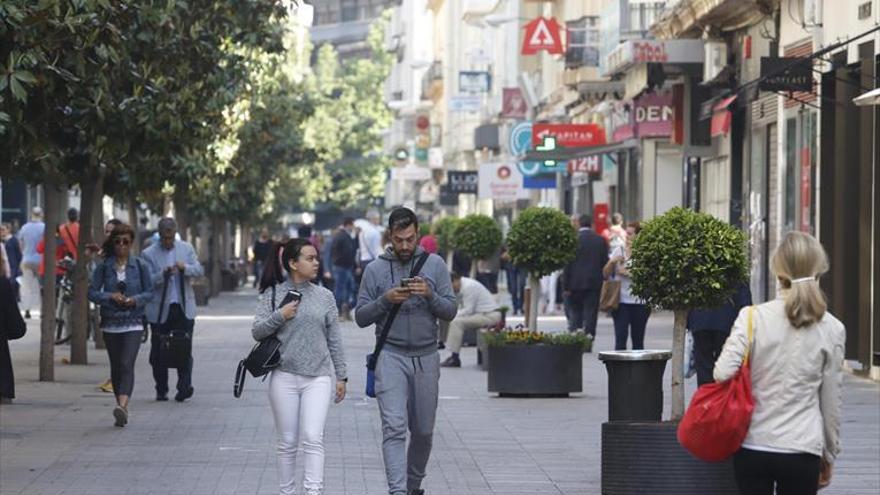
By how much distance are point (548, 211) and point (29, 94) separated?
881 cm

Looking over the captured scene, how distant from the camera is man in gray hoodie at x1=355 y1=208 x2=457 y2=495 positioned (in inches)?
436

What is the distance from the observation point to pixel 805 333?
784 centimetres

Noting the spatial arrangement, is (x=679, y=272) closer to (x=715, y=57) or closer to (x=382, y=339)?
(x=382, y=339)

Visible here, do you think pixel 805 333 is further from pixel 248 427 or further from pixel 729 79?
pixel 729 79

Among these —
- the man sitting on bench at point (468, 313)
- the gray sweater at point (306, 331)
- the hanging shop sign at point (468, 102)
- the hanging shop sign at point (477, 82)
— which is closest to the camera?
the gray sweater at point (306, 331)

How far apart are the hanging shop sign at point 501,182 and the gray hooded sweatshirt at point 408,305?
121 feet

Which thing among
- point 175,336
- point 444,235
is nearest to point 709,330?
point 175,336

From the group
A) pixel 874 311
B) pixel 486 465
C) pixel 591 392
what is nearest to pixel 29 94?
pixel 486 465

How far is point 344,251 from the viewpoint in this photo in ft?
120

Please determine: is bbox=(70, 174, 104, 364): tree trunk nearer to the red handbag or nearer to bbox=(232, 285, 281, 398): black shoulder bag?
bbox=(232, 285, 281, 398): black shoulder bag

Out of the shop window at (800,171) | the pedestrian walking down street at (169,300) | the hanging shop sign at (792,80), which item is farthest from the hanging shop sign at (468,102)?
the pedestrian walking down street at (169,300)

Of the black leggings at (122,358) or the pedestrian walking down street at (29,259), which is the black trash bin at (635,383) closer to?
the black leggings at (122,358)

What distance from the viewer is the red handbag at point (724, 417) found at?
7.76 m

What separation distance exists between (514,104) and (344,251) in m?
23.9
